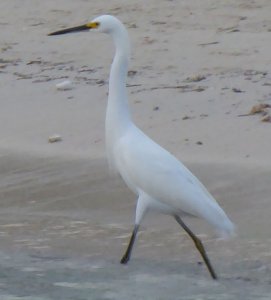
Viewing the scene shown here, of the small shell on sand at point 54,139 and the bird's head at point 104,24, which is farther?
the small shell on sand at point 54,139

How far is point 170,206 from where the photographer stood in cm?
592

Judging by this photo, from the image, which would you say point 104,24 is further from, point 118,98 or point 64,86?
point 64,86

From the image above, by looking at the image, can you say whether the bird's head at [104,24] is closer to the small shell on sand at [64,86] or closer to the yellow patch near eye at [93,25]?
the yellow patch near eye at [93,25]

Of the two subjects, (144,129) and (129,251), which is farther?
(144,129)

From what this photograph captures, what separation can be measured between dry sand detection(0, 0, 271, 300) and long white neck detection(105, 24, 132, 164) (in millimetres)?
605

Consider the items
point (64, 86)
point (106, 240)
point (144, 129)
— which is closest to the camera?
point (106, 240)

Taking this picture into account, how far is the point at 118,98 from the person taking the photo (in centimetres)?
616

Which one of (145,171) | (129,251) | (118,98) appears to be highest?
(118,98)

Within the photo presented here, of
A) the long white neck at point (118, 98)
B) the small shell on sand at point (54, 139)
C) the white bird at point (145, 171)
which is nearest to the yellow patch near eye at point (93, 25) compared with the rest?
the white bird at point (145, 171)

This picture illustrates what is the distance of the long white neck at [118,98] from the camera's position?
612cm

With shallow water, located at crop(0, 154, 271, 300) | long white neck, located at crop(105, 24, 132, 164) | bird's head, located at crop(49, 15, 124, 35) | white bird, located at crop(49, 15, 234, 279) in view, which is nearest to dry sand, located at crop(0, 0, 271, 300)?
shallow water, located at crop(0, 154, 271, 300)

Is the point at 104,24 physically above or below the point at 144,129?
above

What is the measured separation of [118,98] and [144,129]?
189 cm

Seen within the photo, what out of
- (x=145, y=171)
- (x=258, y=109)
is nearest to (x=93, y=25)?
(x=145, y=171)
